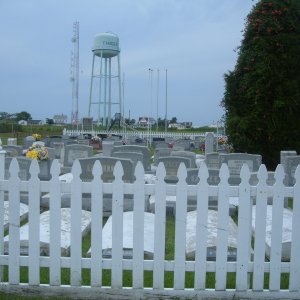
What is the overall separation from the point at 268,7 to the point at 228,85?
245 cm

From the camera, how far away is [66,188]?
4156 millimetres

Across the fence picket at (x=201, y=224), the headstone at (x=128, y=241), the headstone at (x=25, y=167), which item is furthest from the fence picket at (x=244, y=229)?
the headstone at (x=25, y=167)

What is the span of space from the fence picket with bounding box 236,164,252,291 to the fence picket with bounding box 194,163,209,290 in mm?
304

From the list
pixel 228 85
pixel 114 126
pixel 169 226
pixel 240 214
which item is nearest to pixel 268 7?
pixel 228 85

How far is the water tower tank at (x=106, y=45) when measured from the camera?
4322 cm

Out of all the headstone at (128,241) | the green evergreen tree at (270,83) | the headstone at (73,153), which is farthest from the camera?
the headstone at (73,153)

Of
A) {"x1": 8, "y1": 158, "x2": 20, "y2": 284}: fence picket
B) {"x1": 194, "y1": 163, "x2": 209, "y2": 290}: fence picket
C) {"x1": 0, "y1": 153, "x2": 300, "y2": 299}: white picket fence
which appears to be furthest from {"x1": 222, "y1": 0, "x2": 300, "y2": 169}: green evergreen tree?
{"x1": 8, "y1": 158, "x2": 20, "y2": 284}: fence picket

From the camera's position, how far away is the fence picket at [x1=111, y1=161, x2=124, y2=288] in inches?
161

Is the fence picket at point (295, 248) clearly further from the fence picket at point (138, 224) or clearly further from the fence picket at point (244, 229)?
the fence picket at point (138, 224)

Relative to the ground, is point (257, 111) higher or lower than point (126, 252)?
higher

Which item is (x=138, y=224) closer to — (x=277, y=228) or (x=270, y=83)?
(x=277, y=228)

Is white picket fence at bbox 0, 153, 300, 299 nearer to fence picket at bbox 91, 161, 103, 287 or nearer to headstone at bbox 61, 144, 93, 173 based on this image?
fence picket at bbox 91, 161, 103, 287

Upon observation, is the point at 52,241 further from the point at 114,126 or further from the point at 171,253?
the point at 114,126

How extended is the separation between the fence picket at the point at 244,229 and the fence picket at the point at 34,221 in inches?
70.6
